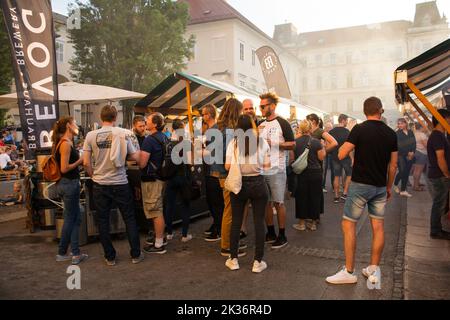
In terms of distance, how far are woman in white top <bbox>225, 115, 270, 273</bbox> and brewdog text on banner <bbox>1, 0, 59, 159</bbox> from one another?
3478 mm

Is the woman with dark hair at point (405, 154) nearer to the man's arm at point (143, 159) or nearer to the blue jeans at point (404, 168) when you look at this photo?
the blue jeans at point (404, 168)

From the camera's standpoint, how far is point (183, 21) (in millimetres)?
25609

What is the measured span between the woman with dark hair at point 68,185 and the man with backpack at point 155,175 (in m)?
0.81

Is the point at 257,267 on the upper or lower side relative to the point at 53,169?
lower

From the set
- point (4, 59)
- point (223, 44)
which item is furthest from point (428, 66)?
point (223, 44)

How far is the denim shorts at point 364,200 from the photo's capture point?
3682mm

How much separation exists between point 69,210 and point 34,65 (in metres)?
2.65

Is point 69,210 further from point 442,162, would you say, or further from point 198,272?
point 442,162

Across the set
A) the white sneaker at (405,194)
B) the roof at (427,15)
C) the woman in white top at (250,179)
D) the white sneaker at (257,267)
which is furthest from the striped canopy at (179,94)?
the roof at (427,15)

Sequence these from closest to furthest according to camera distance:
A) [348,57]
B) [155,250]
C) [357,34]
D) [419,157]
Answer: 1. [155,250]
2. [419,157]
3. [348,57]
4. [357,34]

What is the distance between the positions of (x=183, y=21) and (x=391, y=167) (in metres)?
24.2

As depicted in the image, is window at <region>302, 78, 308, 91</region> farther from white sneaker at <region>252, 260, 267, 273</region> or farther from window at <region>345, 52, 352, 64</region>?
white sneaker at <region>252, 260, 267, 273</region>

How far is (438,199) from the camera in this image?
17.3 feet
